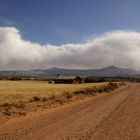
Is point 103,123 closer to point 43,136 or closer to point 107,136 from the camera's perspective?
point 107,136

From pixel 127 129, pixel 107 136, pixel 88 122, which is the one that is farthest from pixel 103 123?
pixel 107 136

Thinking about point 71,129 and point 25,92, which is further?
point 25,92

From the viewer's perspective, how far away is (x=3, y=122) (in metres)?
14.9

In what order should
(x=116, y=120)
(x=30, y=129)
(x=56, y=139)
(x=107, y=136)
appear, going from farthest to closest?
(x=116, y=120) < (x=30, y=129) < (x=107, y=136) < (x=56, y=139)

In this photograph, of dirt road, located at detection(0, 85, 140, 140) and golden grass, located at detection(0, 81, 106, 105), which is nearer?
dirt road, located at detection(0, 85, 140, 140)

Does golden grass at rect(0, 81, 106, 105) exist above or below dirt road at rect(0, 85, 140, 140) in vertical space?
below

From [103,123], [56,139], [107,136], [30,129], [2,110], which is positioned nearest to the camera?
[56,139]

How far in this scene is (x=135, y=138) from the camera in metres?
11.1

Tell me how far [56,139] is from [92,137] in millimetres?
1322

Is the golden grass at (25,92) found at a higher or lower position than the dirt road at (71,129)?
lower

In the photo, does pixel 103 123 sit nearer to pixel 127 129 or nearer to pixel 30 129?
pixel 127 129

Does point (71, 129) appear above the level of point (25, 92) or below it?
above

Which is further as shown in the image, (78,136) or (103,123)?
(103,123)

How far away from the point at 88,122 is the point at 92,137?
3705 mm
